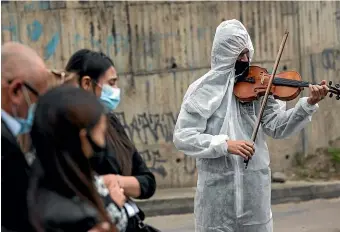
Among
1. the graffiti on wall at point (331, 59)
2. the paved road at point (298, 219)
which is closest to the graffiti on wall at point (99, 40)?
the graffiti on wall at point (331, 59)

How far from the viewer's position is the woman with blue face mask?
10.8 feet

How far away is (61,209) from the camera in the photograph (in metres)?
2.42

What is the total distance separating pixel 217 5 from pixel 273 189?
7.15 ft

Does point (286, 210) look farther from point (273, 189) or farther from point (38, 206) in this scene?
point (38, 206)

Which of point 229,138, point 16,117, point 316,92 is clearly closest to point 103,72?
point 16,117

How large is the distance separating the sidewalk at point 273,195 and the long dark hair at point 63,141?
657cm

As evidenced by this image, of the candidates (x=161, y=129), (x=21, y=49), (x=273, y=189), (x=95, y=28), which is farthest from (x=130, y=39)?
(x=21, y=49)

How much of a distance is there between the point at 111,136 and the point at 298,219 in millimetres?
5580

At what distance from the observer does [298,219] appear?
8680 millimetres

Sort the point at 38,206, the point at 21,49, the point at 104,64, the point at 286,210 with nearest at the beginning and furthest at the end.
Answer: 1. the point at 38,206
2. the point at 21,49
3. the point at 104,64
4. the point at 286,210

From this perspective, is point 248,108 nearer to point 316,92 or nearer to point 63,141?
point 316,92

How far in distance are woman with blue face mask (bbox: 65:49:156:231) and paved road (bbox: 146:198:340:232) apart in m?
4.91

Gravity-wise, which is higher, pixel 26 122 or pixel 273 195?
pixel 26 122

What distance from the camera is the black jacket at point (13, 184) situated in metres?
2.49
